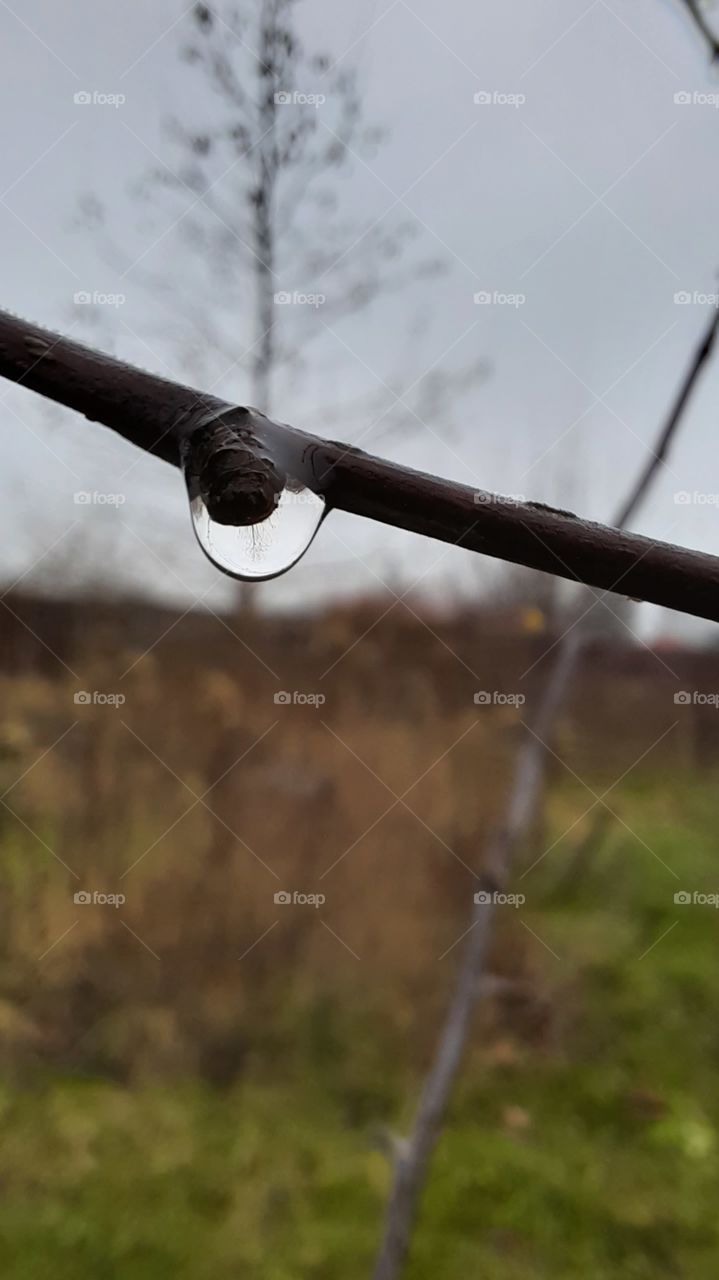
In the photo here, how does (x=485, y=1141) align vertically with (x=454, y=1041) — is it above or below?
below

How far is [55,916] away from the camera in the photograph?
81 cm

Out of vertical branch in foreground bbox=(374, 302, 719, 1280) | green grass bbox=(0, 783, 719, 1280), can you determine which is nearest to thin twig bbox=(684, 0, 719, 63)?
vertical branch in foreground bbox=(374, 302, 719, 1280)

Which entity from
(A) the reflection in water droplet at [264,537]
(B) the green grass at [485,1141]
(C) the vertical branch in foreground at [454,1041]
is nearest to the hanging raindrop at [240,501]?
(A) the reflection in water droplet at [264,537]

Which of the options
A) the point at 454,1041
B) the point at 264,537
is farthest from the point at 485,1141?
the point at 264,537

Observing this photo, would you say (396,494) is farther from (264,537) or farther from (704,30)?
(704,30)

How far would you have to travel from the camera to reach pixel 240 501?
132 millimetres

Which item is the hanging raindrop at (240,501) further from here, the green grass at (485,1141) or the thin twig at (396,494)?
the green grass at (485,1141)

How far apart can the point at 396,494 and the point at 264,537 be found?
4 centimetres

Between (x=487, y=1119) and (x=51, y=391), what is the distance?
0.90 meters

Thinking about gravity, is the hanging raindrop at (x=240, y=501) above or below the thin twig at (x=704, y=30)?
below

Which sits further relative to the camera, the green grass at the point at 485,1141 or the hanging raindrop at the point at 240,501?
the green grass at the point at 485,1141

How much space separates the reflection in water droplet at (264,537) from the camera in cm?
14

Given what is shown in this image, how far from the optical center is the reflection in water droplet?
143 mm

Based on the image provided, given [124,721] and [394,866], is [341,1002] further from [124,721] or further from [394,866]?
[124,721]
